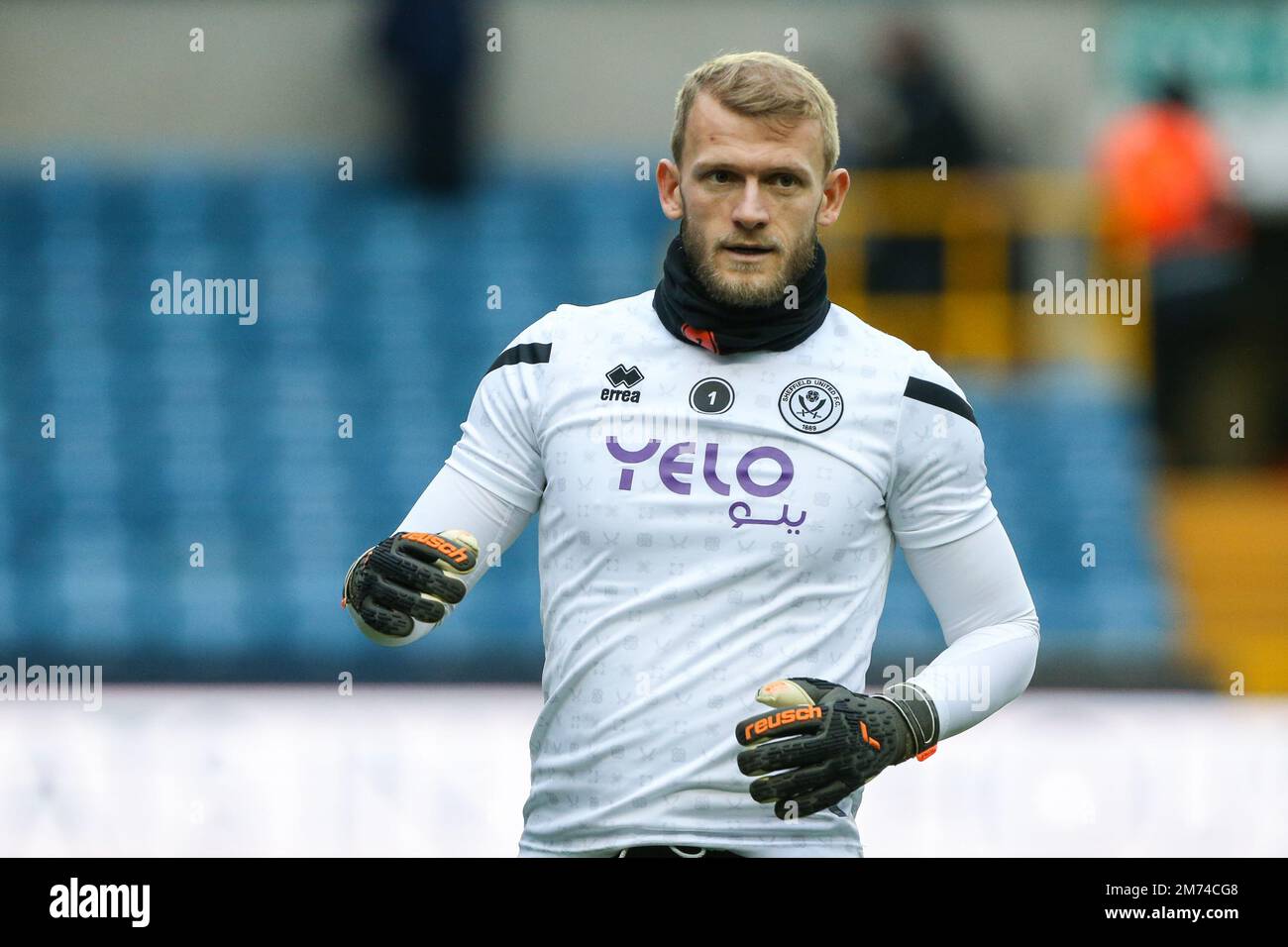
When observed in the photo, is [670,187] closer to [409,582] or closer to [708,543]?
[708,543]

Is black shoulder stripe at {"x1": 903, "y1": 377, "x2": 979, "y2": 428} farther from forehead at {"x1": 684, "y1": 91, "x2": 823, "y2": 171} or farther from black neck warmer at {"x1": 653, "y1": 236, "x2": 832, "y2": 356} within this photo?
forehead at {"x1": 684, "y1": 91, "x2": 823, "y2": 171}

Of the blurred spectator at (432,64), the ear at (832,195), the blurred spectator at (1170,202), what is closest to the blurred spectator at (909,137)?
the blurred spectator at (1170,202)

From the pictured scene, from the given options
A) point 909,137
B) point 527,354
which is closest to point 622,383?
point 527,354

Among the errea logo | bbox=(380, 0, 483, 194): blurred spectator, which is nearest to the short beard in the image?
the errea logo

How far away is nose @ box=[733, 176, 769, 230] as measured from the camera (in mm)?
3643

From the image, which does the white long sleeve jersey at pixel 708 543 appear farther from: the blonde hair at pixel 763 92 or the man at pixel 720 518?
the blonde hair at pixel 763 92

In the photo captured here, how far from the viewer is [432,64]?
452 inches

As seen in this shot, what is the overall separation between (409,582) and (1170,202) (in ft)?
30.7

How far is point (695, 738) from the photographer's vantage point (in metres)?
3.47

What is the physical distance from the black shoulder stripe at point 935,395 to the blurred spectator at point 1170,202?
339 inches

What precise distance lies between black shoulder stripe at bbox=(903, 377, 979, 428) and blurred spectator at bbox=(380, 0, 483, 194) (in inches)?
322
